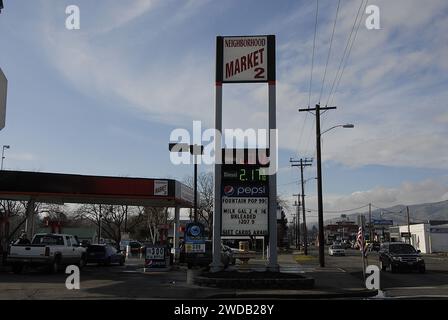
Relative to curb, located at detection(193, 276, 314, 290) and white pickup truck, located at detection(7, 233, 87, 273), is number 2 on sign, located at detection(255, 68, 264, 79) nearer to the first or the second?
curb, located at detection(193, 276, 314, 290)

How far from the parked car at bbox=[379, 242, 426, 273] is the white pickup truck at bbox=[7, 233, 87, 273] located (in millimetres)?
16554

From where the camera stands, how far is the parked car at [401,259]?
27844 mm

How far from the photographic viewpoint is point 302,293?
52.5ft

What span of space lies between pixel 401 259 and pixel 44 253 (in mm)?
17729

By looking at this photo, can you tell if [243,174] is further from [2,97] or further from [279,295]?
[2,97]

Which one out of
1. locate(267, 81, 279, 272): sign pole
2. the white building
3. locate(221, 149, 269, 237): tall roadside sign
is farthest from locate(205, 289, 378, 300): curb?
the white building

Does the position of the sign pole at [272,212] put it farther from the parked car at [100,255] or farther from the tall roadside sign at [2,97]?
the parked car at [100,255]

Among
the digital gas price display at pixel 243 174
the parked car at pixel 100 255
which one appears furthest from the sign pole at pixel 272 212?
the parked car at pixel 100 255

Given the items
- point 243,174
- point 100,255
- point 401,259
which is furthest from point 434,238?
point 243,174

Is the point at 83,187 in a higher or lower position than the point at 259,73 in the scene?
lower

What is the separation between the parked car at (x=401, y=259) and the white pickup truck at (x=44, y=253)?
1655cm

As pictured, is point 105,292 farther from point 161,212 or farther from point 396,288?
point 161,212

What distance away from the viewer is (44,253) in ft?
77.6
